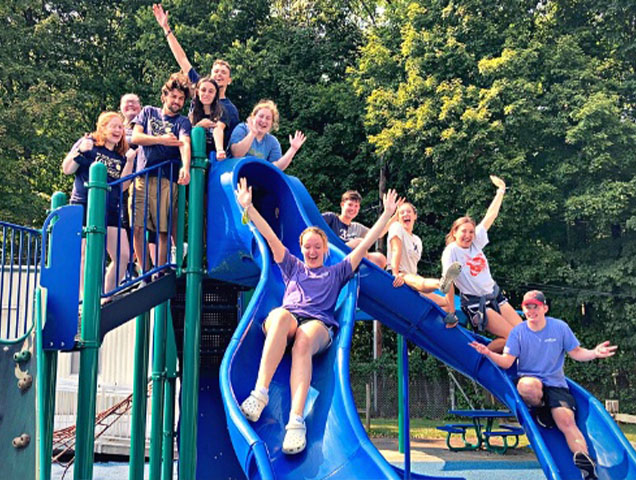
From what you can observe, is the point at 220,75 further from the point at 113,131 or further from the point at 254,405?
the point at 254,405

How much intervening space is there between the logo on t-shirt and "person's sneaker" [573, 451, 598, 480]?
6.42ft

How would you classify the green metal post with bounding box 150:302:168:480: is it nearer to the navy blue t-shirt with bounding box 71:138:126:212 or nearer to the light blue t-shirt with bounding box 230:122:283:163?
the navy blue t-shirt with bounding box 71:138:126:212

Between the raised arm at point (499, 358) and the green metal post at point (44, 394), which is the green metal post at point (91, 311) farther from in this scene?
the raised arm at point (499, 358)

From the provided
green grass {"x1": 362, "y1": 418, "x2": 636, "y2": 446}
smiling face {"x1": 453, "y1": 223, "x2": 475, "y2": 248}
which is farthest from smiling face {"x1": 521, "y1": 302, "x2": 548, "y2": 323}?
green grass {"x1": 362, "y1": 418, "x2": 636, "y2": 446}

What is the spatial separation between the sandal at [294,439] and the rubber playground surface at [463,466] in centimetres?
629

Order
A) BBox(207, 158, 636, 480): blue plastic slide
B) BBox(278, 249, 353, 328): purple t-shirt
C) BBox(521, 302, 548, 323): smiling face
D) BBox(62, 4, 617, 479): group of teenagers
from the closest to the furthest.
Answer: BBox(207, 158, 636, 480): blue plastic slide → BBox(278, 249, 353, 328): purple t-shirt → BBox(62, 4, 617, 479): group of teenagers → BBox(521, 302, 548, 323): smiling face

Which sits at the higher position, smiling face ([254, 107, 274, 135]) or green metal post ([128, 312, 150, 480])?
smiling face ([254, 107, 274, 135])

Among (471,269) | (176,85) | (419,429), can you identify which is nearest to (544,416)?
(471,269)

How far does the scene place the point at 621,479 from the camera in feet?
20.0

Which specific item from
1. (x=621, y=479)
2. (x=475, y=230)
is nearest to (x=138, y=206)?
(x=475, y=230)

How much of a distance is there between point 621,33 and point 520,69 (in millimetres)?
3708

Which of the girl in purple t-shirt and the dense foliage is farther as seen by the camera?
the dense foliage

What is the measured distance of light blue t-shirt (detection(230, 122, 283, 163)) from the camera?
6.95 m

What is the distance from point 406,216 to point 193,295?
226 centimetres
